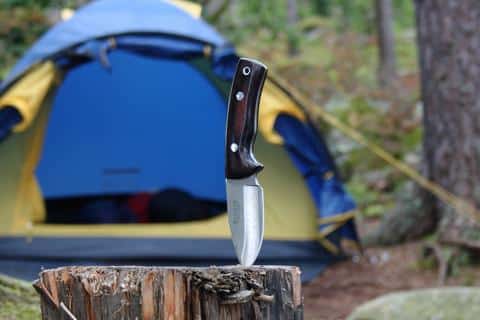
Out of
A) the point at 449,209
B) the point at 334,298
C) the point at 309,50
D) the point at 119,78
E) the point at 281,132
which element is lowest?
the point at 334,298

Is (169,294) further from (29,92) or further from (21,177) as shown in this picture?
(21,177)

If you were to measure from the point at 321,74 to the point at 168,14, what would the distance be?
5224 mm

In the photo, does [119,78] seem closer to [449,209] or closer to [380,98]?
[449,209]

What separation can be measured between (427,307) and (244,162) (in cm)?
118

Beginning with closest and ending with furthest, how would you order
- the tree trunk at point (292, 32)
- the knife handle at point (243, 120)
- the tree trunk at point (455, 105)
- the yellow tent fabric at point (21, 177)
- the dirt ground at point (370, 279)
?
the knife handle at point (243, 120) < the dirt ground at point (370, 279) < the tree trunk at point (455, 105) < the yellow tent fabric at point (21, 177) < the tree trunk at point (292, 32)

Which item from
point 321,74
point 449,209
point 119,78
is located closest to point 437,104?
point 449,209

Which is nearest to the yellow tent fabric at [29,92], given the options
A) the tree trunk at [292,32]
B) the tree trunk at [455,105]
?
the tree trunk at [455,105]

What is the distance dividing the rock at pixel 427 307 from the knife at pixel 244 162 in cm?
93

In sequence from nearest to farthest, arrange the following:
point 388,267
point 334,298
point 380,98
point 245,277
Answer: point 245,277
point 334,298
point 388,267
point 380,98

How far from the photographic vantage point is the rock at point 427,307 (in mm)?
2822

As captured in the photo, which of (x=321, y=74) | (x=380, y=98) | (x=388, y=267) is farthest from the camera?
(x=321, y=74)

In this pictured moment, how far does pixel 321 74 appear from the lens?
1037 centimetres

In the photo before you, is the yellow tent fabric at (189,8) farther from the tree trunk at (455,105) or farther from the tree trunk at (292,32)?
the tree trunk at (292,32)

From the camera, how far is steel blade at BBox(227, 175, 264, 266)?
2111mm
